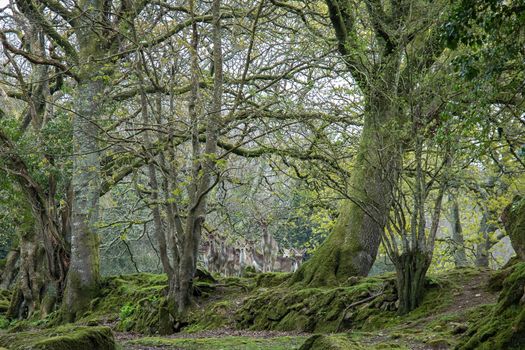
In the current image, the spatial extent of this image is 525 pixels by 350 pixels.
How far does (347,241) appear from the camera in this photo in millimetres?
11461

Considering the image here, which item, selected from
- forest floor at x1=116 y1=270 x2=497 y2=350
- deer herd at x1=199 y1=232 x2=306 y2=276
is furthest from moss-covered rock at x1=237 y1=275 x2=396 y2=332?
deer herd at x1=199 y1=232 x2=306 y2=276

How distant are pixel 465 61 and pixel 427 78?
302cm

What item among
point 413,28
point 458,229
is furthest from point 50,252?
point 458,229

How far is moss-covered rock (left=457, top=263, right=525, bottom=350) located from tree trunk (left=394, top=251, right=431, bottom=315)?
378 centimetres

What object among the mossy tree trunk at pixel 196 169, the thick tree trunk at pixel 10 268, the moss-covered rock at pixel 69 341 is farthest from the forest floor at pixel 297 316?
the thick tree trunk at pixel 10 268

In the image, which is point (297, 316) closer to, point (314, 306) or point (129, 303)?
point (314, 306)

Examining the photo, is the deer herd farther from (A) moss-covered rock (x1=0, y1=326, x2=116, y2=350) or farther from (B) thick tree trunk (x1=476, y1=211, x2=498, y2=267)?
(A) moss-covered rock (x1=0, y1=326, x2=116, y2=350)

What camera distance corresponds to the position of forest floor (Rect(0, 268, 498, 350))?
7422mm

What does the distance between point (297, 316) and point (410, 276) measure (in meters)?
2.33

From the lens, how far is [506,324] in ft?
15.4

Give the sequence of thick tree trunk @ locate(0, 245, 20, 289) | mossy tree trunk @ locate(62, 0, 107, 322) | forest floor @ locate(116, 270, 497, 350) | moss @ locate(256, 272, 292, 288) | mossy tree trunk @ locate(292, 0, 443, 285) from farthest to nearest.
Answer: thick tree trunk @ locate(0, 245, 20, 289) → mossy tree trunk @ locate(62, 0, 107, 322) → moss @ locate(256, 272, 292, 288) → mossy tree trunk @ locate(292, 0, 443, 285) → forest floor @ locate(116, 270, 497, 350)

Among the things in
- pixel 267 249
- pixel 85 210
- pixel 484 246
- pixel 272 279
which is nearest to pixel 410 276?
pixel 272 279

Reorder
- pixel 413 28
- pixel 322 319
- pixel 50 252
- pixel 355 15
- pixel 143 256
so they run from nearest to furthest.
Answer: pixel 413 28 < pixel 322 319 < pixel 355 15 < pixel 50 252 < pixel 143 256

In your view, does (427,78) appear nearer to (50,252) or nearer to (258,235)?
(50,252)
